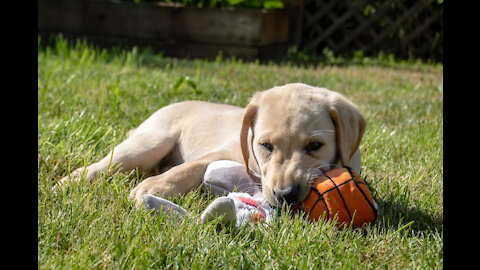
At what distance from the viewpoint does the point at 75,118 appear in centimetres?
441

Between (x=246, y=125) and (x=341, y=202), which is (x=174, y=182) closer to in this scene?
(x=246, y=125)

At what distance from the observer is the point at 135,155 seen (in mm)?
3547

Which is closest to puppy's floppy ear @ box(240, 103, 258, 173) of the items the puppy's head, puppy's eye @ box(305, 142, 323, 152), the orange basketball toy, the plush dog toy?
the puppy's head

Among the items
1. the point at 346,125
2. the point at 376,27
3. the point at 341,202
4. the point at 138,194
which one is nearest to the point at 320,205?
the point at 341,202

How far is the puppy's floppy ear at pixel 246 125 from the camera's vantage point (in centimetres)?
Answer: 322

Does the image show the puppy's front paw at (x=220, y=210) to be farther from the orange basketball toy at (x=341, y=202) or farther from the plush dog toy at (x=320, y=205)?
the orange basketball toy at (x=341, y=202)

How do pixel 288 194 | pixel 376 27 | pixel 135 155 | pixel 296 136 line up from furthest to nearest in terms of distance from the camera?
pixel 376 27, pixel 135 155, pixel 296 136, pixel 288 194

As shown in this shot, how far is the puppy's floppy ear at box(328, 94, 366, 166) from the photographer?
304 centimetres

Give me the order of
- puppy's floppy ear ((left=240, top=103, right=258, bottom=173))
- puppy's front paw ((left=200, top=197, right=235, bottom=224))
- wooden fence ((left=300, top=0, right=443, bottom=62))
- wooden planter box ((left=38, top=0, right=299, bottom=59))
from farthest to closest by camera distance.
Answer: wooden fence ((left=300, top=0, right=443, bottom=62))
wooden planter box ((left=38, top=0, right=299, bottom=59))
puppy's floppy ear ((left=240, top=103, right=258, bottom=173))
puppy's front paw ((left=200, top=197, right=235, bottom=224))

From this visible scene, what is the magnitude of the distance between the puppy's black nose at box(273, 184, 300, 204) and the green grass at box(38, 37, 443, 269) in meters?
0.12

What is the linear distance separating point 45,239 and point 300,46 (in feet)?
28.3

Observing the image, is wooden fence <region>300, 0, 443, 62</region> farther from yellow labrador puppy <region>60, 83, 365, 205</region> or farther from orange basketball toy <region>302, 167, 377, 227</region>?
orange basketball toy <region>302, 167, 377, 227</region>

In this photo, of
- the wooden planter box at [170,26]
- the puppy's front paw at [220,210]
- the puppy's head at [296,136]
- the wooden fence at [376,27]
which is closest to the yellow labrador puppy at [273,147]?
the puppy's head at [296,136]

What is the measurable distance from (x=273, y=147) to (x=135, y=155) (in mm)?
1034
